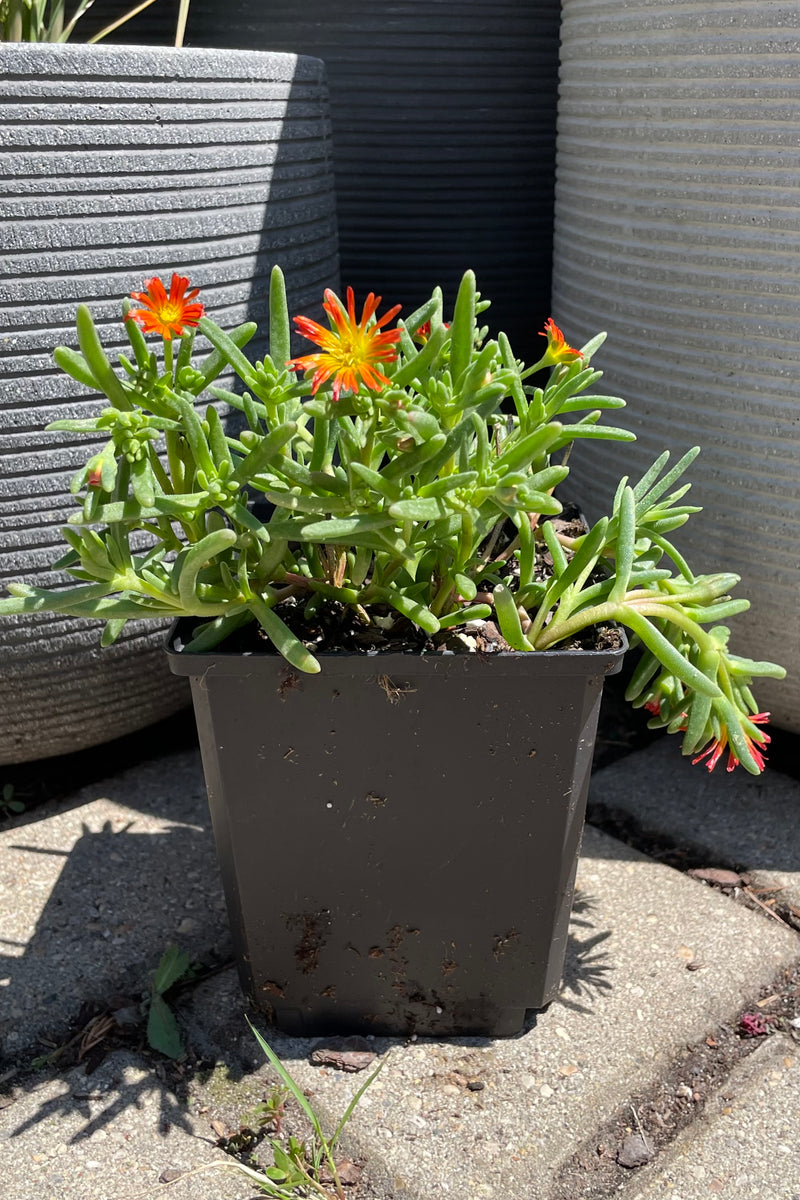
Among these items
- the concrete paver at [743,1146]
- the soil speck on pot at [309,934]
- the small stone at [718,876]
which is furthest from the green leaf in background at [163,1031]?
the small stone at [718,876]

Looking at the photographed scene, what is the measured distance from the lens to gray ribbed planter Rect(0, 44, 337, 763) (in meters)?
1.09

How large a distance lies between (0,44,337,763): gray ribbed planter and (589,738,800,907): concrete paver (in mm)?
631

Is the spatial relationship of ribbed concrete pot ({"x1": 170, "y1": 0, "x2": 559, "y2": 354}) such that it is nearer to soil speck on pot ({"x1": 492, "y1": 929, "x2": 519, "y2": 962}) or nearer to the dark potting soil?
the dark potting soil

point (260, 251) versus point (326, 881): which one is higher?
point (260, 251)

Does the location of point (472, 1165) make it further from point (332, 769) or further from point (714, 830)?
point (714, 830)

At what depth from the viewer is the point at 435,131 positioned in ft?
5.81

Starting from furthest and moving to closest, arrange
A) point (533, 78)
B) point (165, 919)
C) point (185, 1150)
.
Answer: point (533, 78), point (165, 919), point (185, 1150)

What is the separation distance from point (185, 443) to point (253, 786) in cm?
30

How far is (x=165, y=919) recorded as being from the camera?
1229mm

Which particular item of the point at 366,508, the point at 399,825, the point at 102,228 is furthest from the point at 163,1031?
the point at 102,228

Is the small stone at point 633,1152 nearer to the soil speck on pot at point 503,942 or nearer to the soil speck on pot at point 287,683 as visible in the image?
the soil speck on pot at point 503,942

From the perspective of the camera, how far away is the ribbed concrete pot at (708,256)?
1146mm

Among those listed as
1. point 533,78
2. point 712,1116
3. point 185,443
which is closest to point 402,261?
point 533,78

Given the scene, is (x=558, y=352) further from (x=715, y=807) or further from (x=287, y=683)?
(x=715, y=807)
